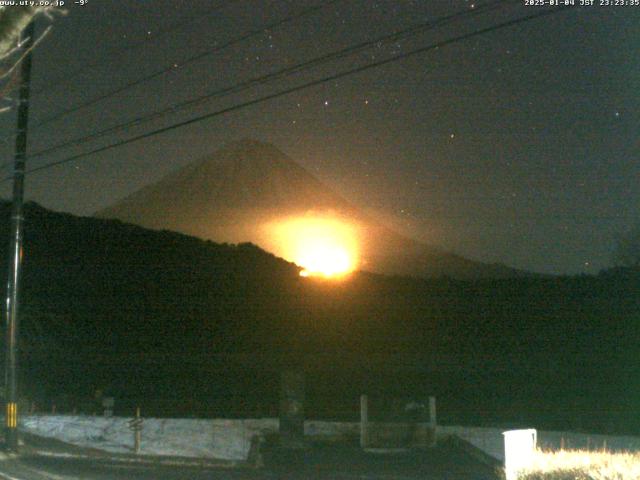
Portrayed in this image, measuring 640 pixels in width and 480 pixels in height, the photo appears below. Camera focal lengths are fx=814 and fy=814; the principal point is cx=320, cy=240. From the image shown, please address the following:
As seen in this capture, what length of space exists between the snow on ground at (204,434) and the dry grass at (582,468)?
1256 cm

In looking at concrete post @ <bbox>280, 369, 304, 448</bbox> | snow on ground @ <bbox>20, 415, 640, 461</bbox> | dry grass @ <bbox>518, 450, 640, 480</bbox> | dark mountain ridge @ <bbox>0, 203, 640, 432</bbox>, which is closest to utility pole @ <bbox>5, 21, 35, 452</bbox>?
snow on ground @ <bbox>20, 415, 640, 461</bbox>

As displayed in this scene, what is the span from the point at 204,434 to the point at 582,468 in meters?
20.1

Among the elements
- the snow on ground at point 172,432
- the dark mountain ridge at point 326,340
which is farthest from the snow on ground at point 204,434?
the dark mountain ridge at point 326,340

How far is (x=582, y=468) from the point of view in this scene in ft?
31.9

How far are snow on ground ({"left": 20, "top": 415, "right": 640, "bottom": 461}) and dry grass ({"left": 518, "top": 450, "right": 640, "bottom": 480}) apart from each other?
12561 millimetres

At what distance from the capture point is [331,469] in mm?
18703

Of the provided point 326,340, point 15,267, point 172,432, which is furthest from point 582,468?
point 326,340

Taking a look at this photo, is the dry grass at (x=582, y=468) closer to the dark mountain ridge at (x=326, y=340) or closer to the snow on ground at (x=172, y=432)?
the snow on ground at (x=172, y=432)

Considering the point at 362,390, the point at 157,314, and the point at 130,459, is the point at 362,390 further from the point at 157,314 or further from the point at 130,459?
the point at 130,459

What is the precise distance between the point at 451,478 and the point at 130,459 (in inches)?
278

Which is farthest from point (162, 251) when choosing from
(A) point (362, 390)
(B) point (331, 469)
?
(B) point (331, 469)

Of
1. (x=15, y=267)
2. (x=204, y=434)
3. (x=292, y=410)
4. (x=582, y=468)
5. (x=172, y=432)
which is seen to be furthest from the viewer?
(x=204, y=434)

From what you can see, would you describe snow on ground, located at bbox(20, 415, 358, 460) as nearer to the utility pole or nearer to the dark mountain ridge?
the dark mountain ridge

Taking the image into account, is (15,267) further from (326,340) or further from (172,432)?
(326,340)
